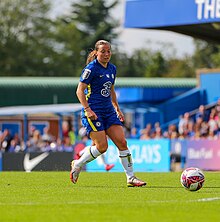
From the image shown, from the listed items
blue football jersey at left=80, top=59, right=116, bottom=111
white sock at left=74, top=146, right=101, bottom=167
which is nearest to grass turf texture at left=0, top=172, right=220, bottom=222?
white sock at left=74, top=146, right=101, bottom=167

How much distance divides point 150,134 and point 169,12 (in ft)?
15.0

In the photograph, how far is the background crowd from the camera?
1121 inches

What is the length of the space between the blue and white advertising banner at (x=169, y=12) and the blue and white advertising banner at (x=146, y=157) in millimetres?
5058

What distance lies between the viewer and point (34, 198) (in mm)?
10867

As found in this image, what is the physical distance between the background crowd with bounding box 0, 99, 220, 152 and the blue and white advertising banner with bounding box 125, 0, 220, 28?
129 inches

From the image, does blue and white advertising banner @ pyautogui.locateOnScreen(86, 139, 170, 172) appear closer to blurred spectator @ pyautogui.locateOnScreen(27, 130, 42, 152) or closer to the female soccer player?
blurred spectator @ pyautogui.locateOnScreen(27, 130, 42, 152)

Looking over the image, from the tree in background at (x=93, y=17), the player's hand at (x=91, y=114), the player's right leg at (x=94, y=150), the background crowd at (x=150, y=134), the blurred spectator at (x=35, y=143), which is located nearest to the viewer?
the player's hand at (x=91, y=114)

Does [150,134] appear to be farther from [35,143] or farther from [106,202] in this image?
[106,202]

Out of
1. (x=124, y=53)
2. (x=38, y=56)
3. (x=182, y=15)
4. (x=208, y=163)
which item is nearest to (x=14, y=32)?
(x=38, y=56)

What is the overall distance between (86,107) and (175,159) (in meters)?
13.5

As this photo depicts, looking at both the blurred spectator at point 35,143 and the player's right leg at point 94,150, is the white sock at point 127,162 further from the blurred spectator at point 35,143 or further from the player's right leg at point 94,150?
the blurred spectator at point 35,143

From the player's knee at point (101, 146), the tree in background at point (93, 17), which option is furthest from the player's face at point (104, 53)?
the tree in background at point (93, 17)

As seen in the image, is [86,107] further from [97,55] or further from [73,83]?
[73,83]

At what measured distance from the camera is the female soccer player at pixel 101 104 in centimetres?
1283
